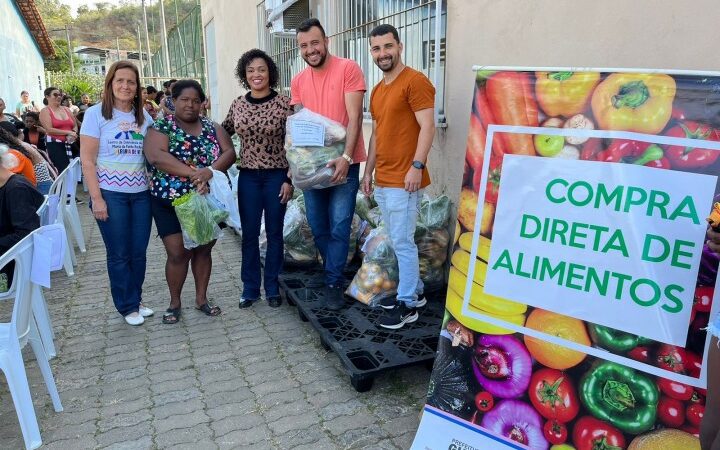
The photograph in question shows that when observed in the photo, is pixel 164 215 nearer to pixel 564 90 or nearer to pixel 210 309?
pixel 210 309

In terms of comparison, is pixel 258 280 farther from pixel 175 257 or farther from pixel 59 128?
pixel 59 128

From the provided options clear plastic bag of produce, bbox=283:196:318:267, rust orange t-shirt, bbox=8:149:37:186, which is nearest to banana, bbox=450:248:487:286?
clear plastic bag of produce, bbox=283:196:318:267

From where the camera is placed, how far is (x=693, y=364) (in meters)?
1.80

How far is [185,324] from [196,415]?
129cm

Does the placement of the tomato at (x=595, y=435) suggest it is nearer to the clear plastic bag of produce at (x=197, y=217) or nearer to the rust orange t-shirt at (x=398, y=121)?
the rust orange t-shirt at (x=398, y=121)

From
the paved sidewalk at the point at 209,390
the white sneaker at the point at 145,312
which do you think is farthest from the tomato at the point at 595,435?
the white sneaker at the point at 145,312

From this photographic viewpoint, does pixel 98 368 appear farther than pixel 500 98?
Yes

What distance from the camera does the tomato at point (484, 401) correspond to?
2246 mm

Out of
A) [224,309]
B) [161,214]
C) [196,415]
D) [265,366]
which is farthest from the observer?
[224,309]

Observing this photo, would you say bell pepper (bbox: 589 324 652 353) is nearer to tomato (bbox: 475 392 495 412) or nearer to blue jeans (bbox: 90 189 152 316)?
tomato (bbox: 475 392 495 412)

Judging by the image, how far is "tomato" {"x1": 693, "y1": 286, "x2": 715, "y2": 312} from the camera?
1782 mm

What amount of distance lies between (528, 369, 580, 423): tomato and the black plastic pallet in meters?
0.92

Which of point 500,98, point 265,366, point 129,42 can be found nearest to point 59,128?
point 265,366

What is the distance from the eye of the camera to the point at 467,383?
2.31 meters
